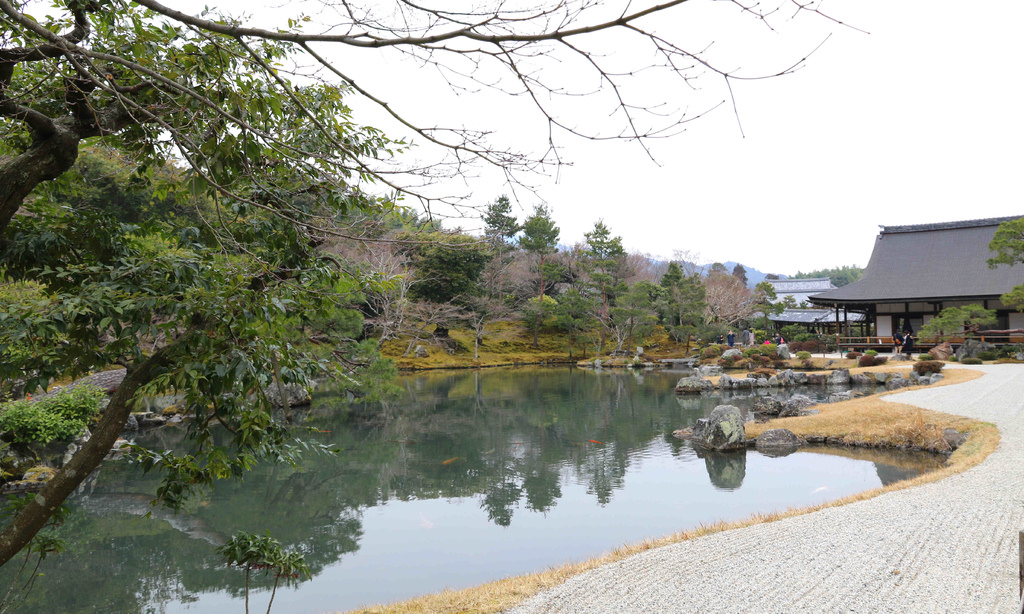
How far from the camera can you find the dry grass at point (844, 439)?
3367mm

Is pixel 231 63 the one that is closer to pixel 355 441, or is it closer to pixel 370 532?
pixel 370 532

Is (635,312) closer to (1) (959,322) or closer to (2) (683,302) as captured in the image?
(2) (683,302)

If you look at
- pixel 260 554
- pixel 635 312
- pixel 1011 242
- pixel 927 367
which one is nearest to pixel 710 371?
pixel 635 312

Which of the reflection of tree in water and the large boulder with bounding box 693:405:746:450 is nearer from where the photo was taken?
the reflection of tree in water

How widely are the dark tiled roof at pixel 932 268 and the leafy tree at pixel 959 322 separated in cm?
210

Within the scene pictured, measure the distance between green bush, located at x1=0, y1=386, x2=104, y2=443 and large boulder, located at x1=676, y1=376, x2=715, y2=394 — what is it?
13320mm

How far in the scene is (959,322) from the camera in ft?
58.1

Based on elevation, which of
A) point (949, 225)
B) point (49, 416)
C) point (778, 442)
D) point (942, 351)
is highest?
point (949, 225)

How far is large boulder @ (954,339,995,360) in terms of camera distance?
17.3 meters

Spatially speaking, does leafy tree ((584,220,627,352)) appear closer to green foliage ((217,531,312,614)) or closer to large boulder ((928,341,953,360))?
large boulder ((928,341,953,360))

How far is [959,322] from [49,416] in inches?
888

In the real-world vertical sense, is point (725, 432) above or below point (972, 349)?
below

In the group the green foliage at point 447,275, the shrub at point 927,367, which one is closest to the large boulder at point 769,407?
the shrub at point 927,367

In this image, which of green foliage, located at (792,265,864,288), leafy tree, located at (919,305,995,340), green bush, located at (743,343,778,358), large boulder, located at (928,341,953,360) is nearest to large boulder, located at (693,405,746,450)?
large boulder, located at (928,341,953,360)
